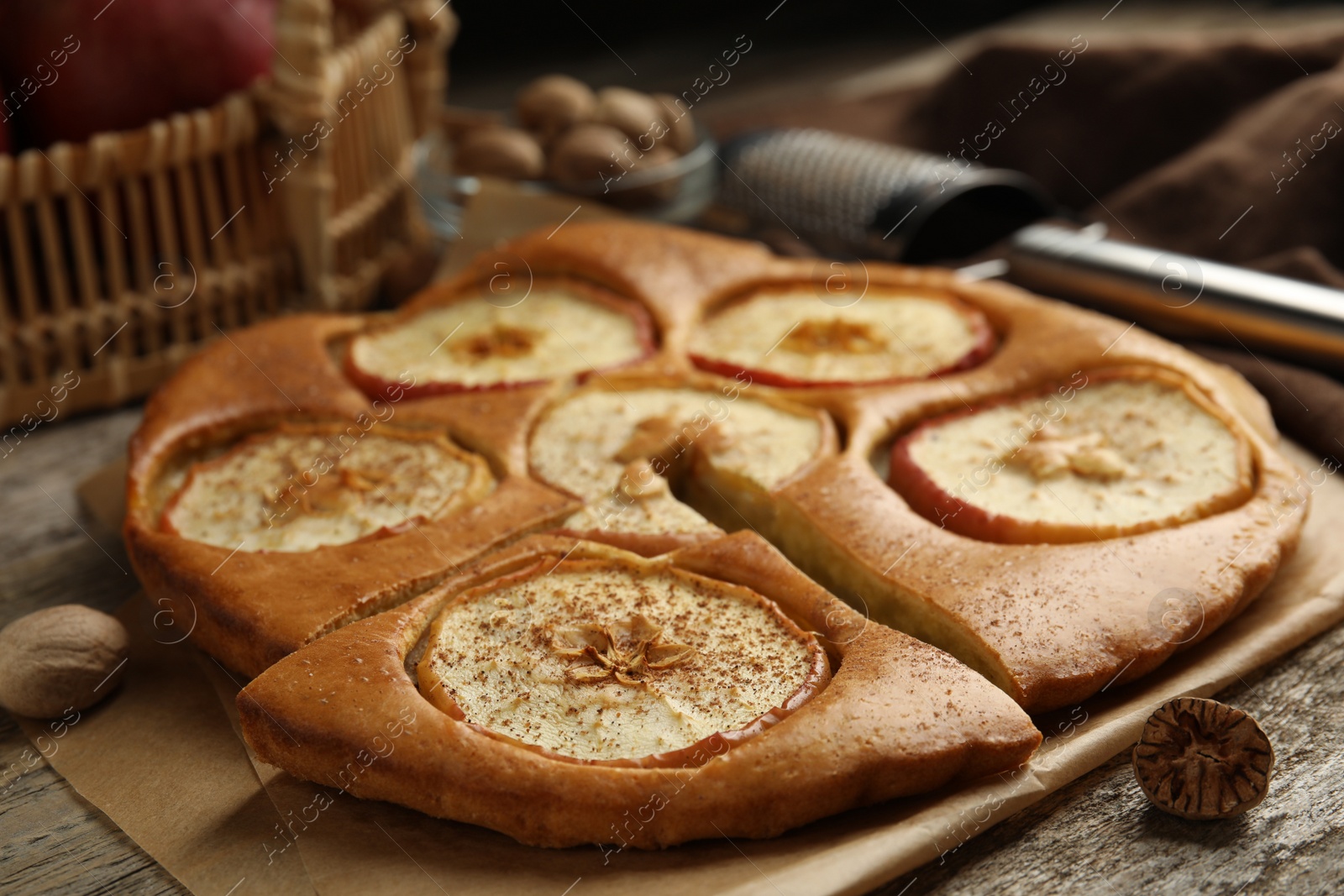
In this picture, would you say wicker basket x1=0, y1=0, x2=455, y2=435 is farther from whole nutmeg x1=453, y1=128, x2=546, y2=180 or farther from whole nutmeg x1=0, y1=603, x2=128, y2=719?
whole nutmeg x1=0, y1=603, x2=128, y2=719

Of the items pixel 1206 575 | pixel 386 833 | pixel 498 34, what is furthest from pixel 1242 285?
pixel 498 34

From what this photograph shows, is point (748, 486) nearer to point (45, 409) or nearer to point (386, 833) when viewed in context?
point (386, 833)

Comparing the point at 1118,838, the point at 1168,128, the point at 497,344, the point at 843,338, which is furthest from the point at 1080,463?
the point at 1168,128

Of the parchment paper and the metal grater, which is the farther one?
the metal grater

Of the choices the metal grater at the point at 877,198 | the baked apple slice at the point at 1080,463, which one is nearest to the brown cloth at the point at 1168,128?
the metal grater at the point at 877,198

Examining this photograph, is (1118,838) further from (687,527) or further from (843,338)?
(843,338)

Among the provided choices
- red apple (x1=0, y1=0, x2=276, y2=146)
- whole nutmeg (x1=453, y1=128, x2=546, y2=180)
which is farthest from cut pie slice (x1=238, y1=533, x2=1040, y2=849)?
whole nutmeg (x1=453, y1=128, x2=546, y2=180)

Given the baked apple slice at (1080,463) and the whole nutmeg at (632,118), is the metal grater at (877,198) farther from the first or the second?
the baked apple slice at (1080,463)
